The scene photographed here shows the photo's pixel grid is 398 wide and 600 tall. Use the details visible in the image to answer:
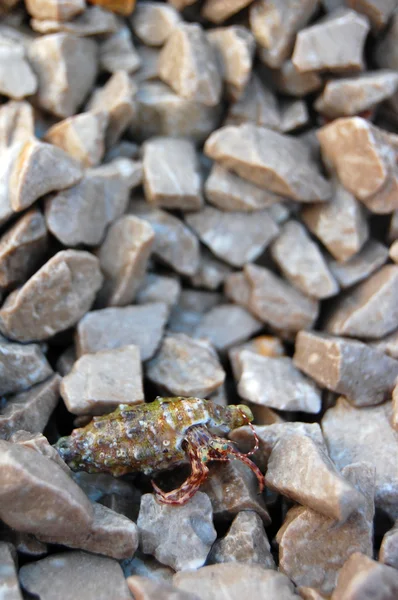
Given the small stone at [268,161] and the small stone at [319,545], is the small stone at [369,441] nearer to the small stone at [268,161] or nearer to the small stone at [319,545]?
the small stone at [319,545]

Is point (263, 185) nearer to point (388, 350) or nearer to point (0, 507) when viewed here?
point (388, 350)

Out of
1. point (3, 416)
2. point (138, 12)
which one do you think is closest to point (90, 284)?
point (3, 416)

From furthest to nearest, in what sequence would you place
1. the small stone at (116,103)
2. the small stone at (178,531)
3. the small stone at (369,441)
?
1. the small stone at (116,103)
2. the small stone at (369,441)
3. the small stone at (178,531)

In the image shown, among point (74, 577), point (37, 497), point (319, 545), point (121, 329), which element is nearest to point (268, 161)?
point (121, 329)

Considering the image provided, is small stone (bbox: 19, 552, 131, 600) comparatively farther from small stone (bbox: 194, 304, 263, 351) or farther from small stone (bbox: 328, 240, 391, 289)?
small stone (bbox: 328, 240, 391, 289)

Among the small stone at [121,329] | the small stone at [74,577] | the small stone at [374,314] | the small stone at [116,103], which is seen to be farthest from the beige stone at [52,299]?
the small stone at [374,314]

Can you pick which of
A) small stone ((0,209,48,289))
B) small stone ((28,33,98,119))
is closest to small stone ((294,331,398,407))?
small stone ((0,209,48,289))
